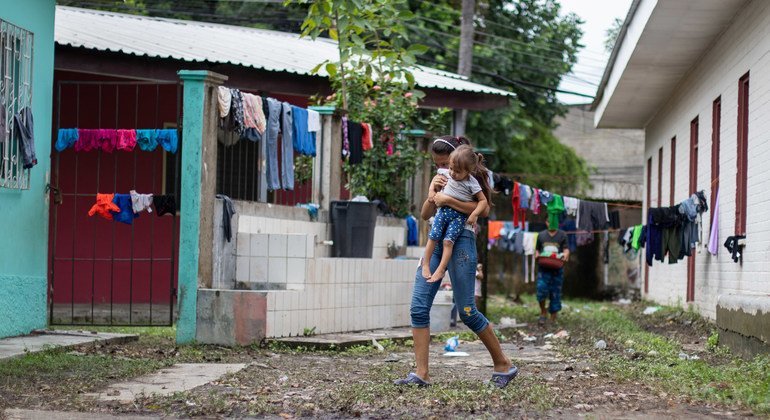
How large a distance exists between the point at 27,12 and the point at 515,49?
19619mm

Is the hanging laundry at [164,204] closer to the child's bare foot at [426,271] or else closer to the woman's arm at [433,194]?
the woman's arm at [433,194]

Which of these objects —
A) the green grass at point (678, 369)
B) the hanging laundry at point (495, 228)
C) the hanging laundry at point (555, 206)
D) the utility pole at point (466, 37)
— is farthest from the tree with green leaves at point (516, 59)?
the green grass at point (678, 369)

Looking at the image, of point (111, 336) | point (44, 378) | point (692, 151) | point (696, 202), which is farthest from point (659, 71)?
point (44, 378)

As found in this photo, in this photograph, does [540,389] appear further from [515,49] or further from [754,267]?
[515,49]

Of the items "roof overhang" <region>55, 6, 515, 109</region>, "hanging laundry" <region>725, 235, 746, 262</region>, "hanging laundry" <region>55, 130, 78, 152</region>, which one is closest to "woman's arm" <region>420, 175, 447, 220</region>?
"hanging laundry" <region>55, 130, 78, 152</region>

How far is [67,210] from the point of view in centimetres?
1566

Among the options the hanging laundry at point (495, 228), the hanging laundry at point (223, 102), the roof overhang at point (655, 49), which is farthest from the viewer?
the hanging laundry at point (495, 228)

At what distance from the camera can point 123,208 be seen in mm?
11234

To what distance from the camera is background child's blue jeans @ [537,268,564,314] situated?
15979 mm

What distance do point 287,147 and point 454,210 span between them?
4814 mm

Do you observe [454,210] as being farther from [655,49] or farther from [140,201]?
[655,49]

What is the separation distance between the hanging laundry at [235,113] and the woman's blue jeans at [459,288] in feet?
13.1

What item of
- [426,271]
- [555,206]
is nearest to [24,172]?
[426,271]

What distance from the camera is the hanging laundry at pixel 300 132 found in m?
12.7
